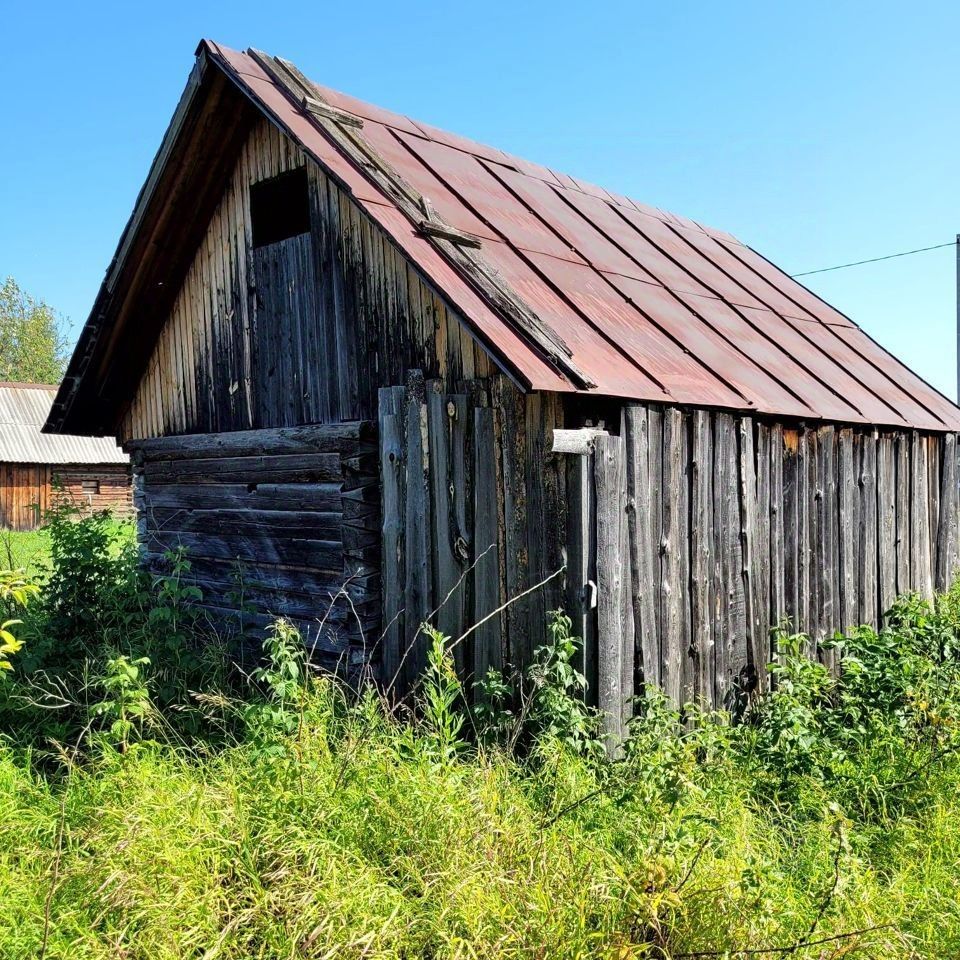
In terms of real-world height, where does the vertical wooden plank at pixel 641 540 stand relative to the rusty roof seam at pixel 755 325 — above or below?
below

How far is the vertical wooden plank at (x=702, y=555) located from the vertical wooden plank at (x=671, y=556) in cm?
18

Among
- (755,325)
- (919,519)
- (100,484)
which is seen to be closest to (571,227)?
(755,325)

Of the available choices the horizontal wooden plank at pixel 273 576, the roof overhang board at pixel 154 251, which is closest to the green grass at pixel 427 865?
the horizontal wooden plank at pixel 273 576

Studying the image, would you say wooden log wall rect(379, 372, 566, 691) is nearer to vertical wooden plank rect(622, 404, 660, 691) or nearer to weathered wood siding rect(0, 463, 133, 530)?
vertical wooden plank rect(622, 404, 660, 691)

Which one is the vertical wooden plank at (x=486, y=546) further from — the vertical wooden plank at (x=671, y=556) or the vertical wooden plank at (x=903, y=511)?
the vertical wooden plank at (x=903, y=511)

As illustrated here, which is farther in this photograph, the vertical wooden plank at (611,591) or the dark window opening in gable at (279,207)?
the dark window opening in gable at (279,207)

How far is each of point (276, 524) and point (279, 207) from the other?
9.25ft

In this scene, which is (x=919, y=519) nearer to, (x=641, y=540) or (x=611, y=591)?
(x=641, y=540)

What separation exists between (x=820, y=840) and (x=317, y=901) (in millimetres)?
2323

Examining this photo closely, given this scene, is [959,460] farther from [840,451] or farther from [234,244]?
[234,244]

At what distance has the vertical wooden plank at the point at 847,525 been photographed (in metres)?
7.80

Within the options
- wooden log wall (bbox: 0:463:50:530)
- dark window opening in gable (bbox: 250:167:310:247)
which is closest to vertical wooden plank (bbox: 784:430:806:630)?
dark window opening in gable (bbox: 250:167:310:247)

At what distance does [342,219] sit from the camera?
6383 millimetres

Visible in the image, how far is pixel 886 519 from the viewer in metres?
8.56
